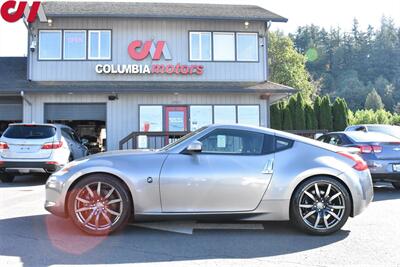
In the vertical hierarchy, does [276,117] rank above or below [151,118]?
above

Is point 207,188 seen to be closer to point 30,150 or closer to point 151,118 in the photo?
point 30,150

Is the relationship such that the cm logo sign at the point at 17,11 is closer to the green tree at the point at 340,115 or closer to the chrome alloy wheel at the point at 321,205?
the chrome alloy wheel at the point at 321,205

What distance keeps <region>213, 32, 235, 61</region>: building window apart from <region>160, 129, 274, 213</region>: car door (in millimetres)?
12515

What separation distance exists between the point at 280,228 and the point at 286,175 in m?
0.87

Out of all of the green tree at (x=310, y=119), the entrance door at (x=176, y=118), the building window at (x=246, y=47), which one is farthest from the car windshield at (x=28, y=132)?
the green tree at (x=310, y=119)

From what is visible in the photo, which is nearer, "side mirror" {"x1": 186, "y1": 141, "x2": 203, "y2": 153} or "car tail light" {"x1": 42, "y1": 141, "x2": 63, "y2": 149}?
"side mirror" {"x1": 186, "y1": 141, "x2": 203, "y2": 153}

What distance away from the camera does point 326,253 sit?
14.5 ft

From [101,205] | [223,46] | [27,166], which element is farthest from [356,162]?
[223,46]

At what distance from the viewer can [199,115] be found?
54.6 feet

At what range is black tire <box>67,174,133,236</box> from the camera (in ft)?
16.5

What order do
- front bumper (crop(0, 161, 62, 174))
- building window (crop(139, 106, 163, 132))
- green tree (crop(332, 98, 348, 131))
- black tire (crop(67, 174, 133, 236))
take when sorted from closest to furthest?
black tire (crop(67, 174, 133, 236)), front bumper (crop(0, 161, 62, 174)), building window (crop(139, 106, 163, 132)), green tree (crop(332, 98, 348, 131))

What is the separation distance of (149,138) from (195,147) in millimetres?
11198

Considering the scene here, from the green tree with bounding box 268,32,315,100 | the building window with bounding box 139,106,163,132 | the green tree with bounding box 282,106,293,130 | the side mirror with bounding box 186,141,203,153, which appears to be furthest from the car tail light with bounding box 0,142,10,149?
the green tree with bounding box 268,32,315,100

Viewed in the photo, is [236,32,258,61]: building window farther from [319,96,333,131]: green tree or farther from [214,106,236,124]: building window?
[319,96,333,131]: green tree
